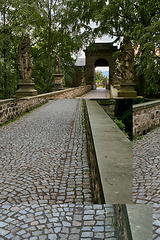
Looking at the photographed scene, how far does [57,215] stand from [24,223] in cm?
34

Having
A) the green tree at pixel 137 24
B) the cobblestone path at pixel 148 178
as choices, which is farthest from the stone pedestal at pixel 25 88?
the cobblestone path at pixel 148 178

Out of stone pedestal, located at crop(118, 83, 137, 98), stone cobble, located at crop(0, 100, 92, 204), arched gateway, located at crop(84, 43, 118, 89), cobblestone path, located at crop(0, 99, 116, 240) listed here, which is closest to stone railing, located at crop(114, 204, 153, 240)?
cobblestone path, located at crop(0, 99, 116, 240)

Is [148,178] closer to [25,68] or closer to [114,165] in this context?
[114,165]

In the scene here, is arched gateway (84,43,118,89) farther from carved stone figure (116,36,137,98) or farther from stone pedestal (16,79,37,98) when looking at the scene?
stone pedestal (16,79,37,98)

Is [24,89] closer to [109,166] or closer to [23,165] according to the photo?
[23,165]

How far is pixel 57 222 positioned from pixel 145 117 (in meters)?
6.63

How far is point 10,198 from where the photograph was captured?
2900 millimetres

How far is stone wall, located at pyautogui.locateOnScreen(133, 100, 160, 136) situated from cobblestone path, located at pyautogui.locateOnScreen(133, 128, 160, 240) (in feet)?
5.44

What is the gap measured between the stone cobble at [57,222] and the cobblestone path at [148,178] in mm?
476

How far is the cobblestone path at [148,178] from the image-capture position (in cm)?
265

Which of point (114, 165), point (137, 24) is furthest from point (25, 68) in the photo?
point (114, 165)

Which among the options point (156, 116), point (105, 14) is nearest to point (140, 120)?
point (156, 116)

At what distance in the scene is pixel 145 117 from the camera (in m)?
A: 8.23

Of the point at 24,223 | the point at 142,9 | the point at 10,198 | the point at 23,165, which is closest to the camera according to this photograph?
the point at 24,223
